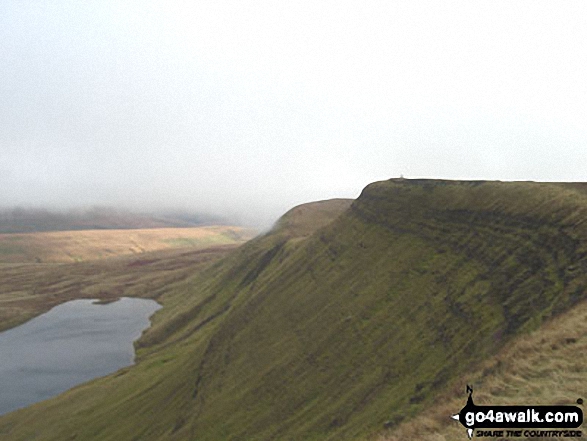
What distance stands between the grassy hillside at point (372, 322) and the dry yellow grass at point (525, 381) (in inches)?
300

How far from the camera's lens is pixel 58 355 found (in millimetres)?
152500

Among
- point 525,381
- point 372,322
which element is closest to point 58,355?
point 372,322

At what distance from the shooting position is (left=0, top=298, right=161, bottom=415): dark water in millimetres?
122750

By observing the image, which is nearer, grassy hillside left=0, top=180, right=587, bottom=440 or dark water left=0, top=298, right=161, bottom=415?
grassy hillside left=0, top=180, right=587, bottom=440

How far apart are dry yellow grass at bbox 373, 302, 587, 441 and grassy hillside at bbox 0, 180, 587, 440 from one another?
762 cm

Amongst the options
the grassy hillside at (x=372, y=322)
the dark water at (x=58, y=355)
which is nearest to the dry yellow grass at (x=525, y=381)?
the grassy hillside at (x=372, y=322)

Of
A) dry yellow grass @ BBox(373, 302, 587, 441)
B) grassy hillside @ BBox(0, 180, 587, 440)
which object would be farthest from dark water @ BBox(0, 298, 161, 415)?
dry yellow grass @ BBox(373, 302, 587, 441)

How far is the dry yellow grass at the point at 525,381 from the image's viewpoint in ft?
53.3

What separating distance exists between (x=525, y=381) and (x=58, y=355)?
579ft

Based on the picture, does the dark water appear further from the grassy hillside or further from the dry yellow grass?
the dry yellow grass

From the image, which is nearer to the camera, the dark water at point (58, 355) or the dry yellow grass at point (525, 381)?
the dry yellow grass at point (525, 381)

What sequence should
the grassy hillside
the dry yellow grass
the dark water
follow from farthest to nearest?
the dark water < the grassy hillside < the dry yellow grass

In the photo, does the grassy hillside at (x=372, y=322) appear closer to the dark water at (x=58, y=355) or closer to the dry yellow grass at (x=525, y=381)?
the dry yellow grass at (x=525, y=381)

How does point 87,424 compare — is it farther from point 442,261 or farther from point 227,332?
point 442,261
